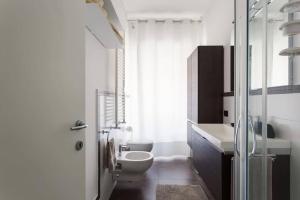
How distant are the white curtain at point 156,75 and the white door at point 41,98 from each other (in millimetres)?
3026

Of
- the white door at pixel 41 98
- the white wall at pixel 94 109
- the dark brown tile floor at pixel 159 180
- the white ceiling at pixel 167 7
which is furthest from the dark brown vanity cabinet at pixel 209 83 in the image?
the white door at pixel 41 98

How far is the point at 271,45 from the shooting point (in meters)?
1.71

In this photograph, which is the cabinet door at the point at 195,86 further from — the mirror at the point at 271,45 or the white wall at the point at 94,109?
the mirror at the point at 271,45

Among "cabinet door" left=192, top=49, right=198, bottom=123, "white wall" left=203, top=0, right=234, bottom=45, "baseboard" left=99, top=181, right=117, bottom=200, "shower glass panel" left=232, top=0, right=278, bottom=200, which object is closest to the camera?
"shower glass panel" left=232, top=0, right=278, bottom=200

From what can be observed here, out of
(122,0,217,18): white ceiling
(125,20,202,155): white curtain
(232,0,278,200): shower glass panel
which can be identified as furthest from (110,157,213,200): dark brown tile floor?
(122,0,217,18): white ceiling

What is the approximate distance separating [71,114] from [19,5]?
568 millimetres

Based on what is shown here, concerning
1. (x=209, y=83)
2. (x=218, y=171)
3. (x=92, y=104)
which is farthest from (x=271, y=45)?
(x=92, y=104)

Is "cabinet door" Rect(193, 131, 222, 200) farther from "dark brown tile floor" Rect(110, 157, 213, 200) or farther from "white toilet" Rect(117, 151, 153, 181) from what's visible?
"white toilet" Rect(117, 151, 153, 181)

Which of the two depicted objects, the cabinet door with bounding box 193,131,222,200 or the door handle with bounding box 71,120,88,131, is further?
the cabinet door with bounding box 193,131,222,200

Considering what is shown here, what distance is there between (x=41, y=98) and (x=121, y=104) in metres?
2.75

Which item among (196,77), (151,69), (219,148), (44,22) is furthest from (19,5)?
(151,69)

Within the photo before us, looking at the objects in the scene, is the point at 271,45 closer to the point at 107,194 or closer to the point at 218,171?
the point at 218,171

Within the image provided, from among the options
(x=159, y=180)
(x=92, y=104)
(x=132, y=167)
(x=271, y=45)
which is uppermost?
(x=271, y=45)

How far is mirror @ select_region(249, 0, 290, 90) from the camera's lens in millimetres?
1587
